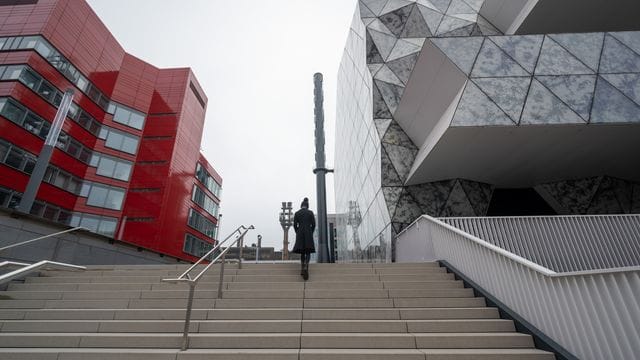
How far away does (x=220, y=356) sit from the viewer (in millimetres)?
3180

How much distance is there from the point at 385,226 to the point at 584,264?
20.1ft

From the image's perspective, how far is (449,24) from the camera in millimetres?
13961

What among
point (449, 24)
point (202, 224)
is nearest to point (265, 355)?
point (449, 24)

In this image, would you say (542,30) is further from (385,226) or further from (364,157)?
(385,226)

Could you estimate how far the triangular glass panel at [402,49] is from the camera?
1337cm

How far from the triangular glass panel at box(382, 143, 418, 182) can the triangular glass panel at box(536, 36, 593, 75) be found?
4780 millimetres

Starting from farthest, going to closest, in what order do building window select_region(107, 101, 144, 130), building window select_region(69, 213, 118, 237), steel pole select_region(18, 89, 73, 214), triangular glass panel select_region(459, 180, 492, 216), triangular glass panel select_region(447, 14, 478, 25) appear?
building window select_region(107, 101, 144, 130) → building window select_region(69, 213, 118, 237) → triangular glass panel select_region(447, 14, 478, 25) → triangular glass panel select_region(459, 180, 492, 216) → steel pole select_region(18, 89, 73, 214)

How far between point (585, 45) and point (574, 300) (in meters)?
9.78

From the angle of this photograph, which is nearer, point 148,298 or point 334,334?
point 334,334

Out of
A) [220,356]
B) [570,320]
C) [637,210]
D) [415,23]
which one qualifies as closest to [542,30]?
[415,23]

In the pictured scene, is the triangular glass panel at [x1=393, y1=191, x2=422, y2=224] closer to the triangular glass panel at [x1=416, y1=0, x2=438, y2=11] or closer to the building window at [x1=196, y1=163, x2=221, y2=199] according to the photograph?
the triangular glass panel at [x1=416, y1=0, x2=438, y2=11]

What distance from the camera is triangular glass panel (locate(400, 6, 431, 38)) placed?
1400 centimetres

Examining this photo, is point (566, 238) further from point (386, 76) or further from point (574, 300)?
point (386, 76)

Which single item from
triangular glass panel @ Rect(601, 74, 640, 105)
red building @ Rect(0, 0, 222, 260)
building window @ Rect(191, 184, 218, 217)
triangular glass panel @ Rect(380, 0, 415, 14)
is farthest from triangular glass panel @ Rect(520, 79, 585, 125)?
building window @ Rect(191, 184, 218, 217)
